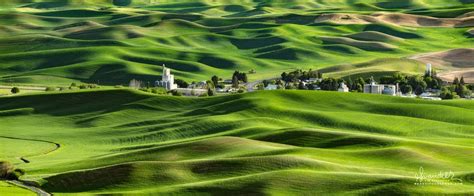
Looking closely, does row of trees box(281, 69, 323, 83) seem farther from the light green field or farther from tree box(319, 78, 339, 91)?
the light green field

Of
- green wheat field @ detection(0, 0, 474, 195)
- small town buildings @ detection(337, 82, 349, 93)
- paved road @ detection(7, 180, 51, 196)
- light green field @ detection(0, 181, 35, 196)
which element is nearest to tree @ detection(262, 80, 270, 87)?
green wheat field @ detection(0, 0, 474, 195)

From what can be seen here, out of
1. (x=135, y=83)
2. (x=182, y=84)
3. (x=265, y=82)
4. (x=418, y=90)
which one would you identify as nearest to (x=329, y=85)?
(x=418, y=90)

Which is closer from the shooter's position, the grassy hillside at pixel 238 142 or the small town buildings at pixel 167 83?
the grassy hillside at pixel 238 142

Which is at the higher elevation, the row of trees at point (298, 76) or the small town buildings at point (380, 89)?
the row of trees at point (298, 76)

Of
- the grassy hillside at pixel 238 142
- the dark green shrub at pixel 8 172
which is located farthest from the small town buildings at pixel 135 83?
the dark green shrub at pixel 8 172

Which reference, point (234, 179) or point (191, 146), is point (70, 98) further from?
point (234, 179)
